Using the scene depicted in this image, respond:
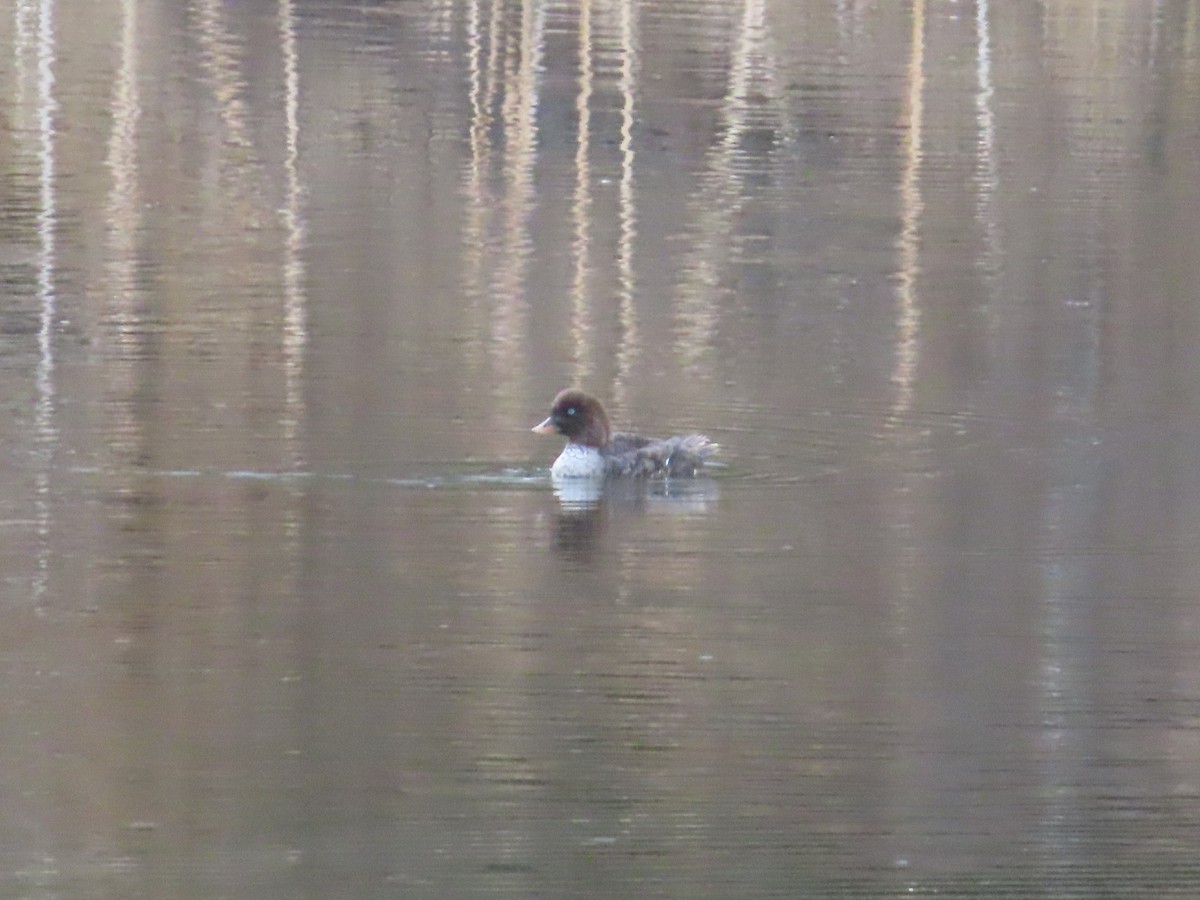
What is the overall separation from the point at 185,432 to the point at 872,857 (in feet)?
16.0

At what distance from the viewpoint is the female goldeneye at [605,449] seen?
9859mm

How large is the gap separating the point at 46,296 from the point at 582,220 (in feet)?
14.4

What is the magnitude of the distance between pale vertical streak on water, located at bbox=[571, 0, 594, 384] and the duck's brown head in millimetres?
1682

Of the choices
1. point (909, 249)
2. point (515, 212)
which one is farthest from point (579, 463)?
point (515, 212)

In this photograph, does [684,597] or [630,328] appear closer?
[684,597]

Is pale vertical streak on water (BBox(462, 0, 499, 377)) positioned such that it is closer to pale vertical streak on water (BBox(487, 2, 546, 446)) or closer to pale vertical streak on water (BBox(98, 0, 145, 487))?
pale vertical streak on water (BBox(487, 2, 546, 446))

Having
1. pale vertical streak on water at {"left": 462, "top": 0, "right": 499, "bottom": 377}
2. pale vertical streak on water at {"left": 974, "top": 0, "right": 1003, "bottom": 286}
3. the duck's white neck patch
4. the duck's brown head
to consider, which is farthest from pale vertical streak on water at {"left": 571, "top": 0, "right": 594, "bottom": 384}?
pale vertical streak on water at {"left": 974, "top": 0, "right": 1003, "bottom": 286}

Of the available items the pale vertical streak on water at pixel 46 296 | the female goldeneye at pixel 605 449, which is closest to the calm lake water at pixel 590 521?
the pale vertical streak on water at pixel 46 296

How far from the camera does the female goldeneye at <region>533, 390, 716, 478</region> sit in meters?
9.86

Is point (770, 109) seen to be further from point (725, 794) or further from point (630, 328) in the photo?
point (725, 794)

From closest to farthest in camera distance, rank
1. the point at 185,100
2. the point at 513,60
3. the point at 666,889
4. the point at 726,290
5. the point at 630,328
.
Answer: the point at 666,889
the point at 630,328
the point at 726,290
the point at 185,100
the point at 513,60

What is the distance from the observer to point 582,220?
16.7 meters

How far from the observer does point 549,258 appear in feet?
49.6

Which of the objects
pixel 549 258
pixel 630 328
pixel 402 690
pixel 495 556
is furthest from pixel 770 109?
pixel 402 690
